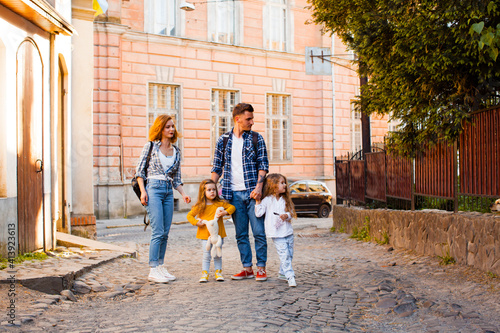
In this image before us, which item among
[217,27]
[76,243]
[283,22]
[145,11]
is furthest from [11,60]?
[283,22]

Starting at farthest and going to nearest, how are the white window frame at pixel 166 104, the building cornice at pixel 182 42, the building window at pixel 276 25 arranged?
the building window at pixel 276 25, the white window frame at pixel 166 104, the building cornice at pixel 182 42

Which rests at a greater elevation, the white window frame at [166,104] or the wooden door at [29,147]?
the white window frame at [166,104]

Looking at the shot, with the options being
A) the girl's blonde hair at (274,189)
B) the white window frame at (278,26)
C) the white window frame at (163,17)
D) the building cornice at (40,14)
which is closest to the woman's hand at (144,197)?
the girl's blonde hair at (274,189)

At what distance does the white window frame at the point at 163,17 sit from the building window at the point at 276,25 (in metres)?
4.51

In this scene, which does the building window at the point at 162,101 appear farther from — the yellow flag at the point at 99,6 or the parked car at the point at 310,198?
the yellow flag at the point at 99,6

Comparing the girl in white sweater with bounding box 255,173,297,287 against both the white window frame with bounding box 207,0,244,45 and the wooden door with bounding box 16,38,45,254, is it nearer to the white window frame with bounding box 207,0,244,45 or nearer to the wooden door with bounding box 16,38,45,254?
the wooden door with bounding box 16,38,45,254

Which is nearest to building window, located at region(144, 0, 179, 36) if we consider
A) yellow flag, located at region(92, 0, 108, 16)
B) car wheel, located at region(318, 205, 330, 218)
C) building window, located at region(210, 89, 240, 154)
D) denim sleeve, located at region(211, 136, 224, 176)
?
building window, located at region(210, 89, 240, 154)

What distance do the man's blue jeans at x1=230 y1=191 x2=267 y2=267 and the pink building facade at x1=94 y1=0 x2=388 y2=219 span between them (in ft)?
49.1

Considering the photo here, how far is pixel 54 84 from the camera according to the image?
29.1 feet

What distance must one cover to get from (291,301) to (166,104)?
18193mm

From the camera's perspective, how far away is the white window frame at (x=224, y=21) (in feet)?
80.5

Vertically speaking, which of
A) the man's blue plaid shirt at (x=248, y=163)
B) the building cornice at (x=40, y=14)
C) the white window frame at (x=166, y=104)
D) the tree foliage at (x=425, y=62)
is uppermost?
the white window frame at (x=166, y=104)

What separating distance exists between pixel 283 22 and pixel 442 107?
19519 mm

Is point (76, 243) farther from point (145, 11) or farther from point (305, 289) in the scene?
point (145, 11)
